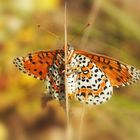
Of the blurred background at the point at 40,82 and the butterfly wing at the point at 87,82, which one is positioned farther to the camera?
the blurred background at the point at 40,82

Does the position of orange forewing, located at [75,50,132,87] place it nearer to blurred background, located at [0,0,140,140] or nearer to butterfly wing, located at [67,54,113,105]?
butterfly wing, located at [67,54,113,105]

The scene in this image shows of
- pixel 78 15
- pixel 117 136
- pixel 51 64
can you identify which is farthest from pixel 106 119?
pixel 51 64

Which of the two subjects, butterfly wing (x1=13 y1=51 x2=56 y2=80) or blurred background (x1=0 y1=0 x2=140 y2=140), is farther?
blurred background (x1=0 y1=0 x2=140 y2=140)

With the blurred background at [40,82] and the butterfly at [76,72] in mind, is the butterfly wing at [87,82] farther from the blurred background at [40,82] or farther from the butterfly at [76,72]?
the blurred background at [40,82]

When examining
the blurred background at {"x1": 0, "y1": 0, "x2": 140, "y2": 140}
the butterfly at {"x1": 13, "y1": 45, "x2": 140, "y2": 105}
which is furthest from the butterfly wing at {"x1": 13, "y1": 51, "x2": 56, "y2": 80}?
the blurred background at {"x1": 0, "y1": 0, "x2": 140, "y2": 140}

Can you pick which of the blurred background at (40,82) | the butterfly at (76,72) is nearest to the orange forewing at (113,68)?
the butterfly at (76,72)
